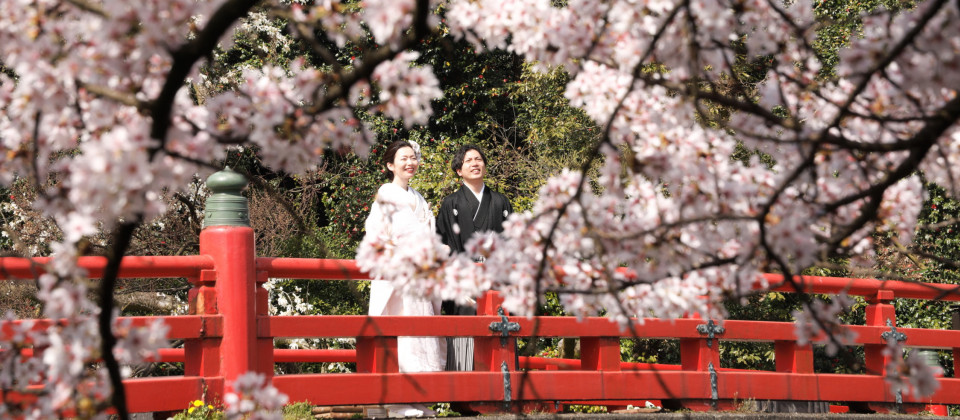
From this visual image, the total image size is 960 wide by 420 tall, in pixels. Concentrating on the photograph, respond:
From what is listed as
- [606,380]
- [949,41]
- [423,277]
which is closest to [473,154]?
[606,380]

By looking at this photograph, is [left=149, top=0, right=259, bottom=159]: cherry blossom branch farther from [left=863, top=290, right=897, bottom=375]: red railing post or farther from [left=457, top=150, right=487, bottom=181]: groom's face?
[left=863, top=290, right=897, bottom=375]: red railing post

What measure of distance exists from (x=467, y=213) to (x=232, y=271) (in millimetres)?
2157

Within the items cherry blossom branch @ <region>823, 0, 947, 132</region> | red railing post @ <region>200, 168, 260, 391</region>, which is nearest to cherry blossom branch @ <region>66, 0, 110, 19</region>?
cherry blossom branch @ <region>823, 0, 947, 132</region>

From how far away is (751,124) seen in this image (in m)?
2.56

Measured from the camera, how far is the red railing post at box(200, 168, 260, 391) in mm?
4582

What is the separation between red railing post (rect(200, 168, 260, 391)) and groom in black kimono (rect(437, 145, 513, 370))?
6.25 ft

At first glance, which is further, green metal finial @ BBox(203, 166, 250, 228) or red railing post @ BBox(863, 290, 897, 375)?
red railing post @ BBox(863, 290, 897, 375)

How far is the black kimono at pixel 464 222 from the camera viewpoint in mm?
6414

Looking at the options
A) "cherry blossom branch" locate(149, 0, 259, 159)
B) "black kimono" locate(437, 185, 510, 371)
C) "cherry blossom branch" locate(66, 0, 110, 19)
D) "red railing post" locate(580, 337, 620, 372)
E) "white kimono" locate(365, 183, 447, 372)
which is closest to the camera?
"cherry blossom branch" locate(66, 0, 110, 19)

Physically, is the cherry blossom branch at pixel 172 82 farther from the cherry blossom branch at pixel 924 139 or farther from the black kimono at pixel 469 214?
the black kimono at pixel 469 214

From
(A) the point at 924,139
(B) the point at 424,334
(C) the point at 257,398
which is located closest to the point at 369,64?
(C) the point at 257,398

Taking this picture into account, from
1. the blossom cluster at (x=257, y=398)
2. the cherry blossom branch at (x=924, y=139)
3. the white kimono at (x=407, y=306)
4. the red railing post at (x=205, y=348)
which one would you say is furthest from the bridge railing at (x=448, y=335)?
the cherry blossom branch at (x=924, y=139)

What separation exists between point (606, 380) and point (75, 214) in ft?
13.6

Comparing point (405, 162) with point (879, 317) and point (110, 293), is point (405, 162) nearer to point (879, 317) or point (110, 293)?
point (879, 317)
